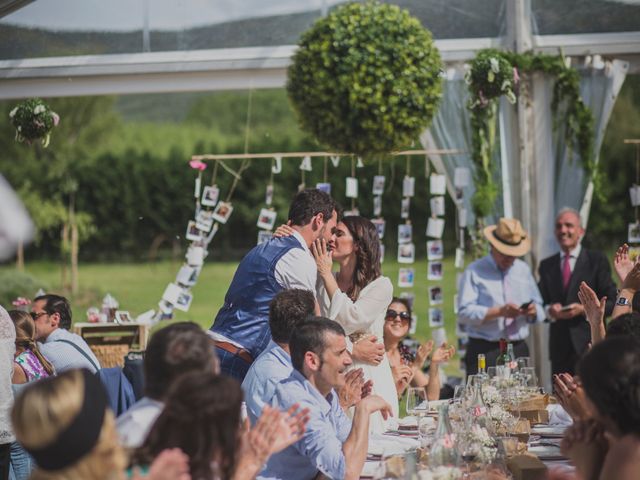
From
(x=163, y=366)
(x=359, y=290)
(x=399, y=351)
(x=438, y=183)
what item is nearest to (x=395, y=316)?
(x=399, y=351)

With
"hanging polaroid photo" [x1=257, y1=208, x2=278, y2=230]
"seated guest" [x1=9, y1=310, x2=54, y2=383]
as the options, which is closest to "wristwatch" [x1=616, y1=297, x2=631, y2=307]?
"seated guest" [x1=9, y1=310, x2=54, y2=383]

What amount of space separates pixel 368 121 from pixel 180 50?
213cm

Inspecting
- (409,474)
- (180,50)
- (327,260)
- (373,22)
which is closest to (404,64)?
(373,22)

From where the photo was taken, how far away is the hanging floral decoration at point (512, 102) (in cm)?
689

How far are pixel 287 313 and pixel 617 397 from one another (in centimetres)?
153

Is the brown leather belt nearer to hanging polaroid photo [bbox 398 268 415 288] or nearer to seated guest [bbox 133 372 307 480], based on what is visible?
seated guest [bbox 133 372 307 480]

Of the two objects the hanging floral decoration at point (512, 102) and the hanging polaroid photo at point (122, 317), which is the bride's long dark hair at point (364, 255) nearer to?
the hanging floral decoration at point (512, 102)

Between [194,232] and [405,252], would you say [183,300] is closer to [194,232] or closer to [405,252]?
[194,232]

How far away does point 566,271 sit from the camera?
6934 mm

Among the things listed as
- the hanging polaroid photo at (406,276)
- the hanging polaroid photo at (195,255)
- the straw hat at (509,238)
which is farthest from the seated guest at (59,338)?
the hanging polaroid photo at (406,276)

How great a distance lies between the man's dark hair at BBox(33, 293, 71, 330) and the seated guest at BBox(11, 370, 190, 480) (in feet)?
11.5

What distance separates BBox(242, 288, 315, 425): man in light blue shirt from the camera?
3492 mm

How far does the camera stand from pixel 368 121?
5852mm

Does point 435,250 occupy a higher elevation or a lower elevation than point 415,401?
higher
